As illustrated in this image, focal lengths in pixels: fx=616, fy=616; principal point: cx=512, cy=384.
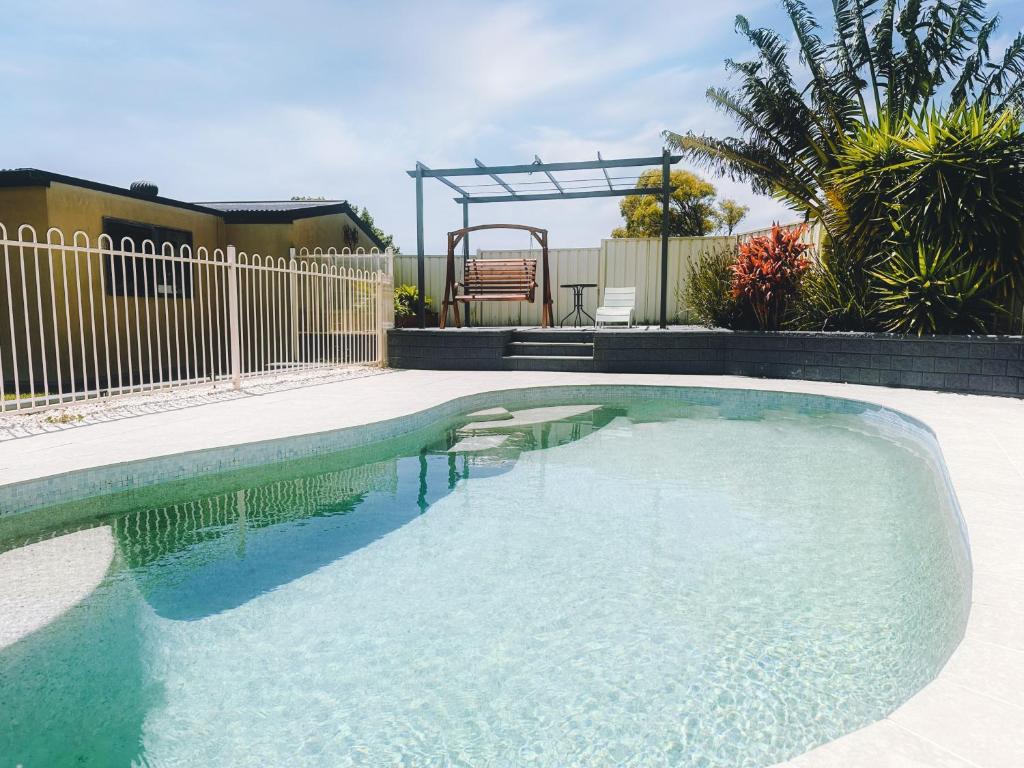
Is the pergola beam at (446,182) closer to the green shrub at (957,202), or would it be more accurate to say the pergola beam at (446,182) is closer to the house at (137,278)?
the house at (137,278)

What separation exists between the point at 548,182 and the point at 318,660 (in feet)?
32.7

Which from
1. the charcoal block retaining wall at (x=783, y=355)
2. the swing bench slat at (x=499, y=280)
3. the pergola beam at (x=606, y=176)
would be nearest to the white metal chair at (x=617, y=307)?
the swing bench slat at (x=499, y=280)

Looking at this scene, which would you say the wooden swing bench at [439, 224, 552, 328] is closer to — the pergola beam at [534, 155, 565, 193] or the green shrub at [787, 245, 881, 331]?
the pergola beam at [534, 155, 565, 193]

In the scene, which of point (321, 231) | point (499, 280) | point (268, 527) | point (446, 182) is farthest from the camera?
point (321, 231)

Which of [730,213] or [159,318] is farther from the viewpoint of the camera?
[730,213]

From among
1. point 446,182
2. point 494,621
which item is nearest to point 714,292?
point 446,182

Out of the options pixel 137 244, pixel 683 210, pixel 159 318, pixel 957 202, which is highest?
pixel 683 210

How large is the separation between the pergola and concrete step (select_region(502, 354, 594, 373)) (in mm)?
1480

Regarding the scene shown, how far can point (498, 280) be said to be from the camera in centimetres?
1063

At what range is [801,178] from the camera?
1388 cm

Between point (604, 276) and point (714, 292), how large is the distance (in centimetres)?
314

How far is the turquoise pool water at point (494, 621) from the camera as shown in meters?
1.82

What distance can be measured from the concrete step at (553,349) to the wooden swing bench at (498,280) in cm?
69

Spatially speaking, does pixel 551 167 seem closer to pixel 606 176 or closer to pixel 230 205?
pixel 606 176
